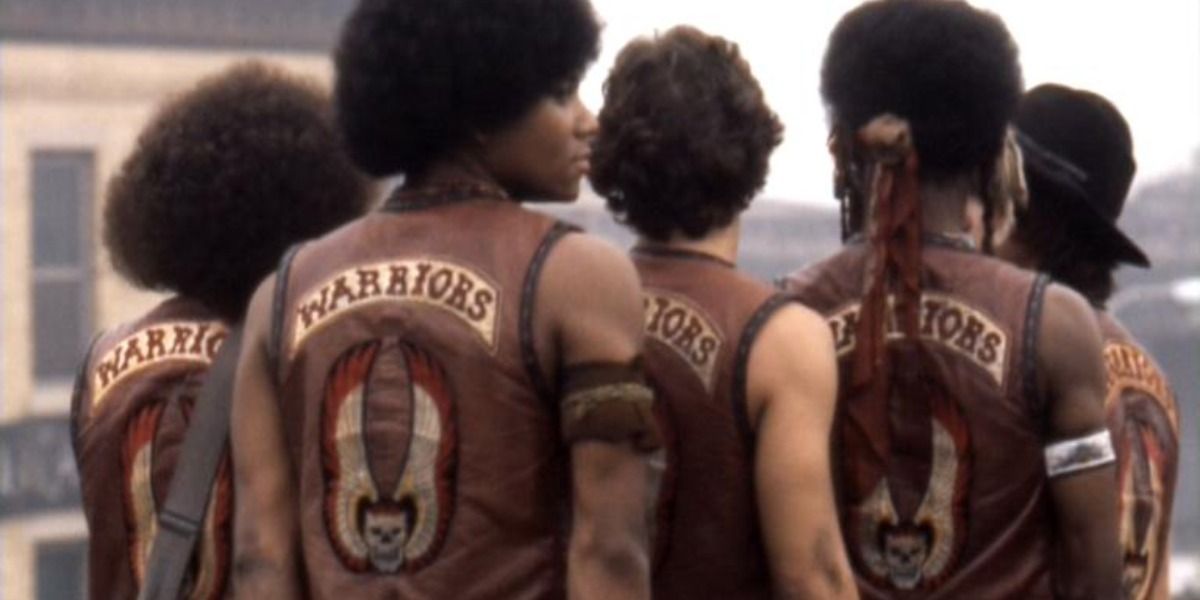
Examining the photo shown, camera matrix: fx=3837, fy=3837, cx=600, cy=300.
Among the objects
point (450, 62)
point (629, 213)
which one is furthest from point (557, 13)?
point (629, 213)

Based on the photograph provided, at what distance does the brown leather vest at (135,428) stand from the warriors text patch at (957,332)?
1.05 m

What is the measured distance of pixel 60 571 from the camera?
34.7 m

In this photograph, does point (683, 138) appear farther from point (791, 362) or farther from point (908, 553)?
point (908, 553)

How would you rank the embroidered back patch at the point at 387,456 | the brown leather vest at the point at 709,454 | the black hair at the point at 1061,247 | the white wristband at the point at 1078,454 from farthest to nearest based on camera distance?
the black hair at the point at 1061,247
the white wristband at the point at 1078,454
the brown leather vest at the point at 709,454
the embroidered back patch at the point at 387,456

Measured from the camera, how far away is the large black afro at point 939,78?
650cm

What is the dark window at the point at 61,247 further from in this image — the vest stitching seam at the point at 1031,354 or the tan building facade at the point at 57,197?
the vest stitching seam at the point at 1031,354

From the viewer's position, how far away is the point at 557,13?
5625 millimetres

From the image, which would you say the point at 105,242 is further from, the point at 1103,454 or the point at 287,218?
the point at 1103,454

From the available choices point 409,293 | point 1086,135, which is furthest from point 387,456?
point 1086,135

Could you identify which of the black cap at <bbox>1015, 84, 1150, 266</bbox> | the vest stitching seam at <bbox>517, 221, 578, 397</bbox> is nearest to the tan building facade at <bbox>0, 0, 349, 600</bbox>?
the black cap at <bbox>1015, 84, 1150, 266</bbox>

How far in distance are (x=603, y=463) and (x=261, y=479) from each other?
0.59m

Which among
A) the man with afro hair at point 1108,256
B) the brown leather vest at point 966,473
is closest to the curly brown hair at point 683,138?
the brown leather vest at point 966,473

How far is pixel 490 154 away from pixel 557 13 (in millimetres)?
230

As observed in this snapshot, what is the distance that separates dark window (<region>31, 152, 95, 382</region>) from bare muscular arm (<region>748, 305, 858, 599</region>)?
90.3 feet
